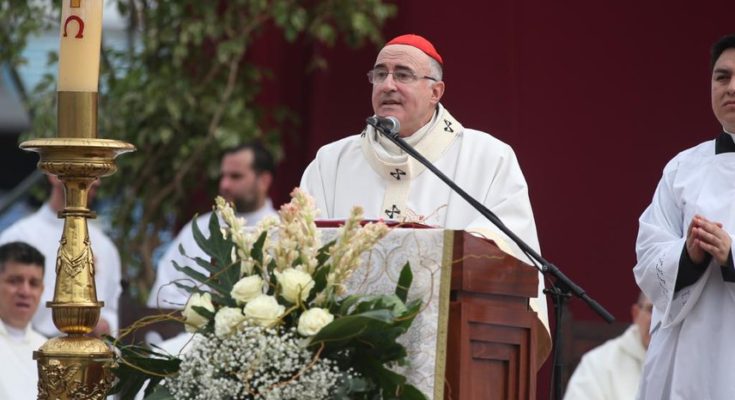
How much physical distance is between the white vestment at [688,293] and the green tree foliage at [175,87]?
4586mm

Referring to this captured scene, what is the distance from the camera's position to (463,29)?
9.36 m

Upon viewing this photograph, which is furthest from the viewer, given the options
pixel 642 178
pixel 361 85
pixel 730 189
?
pixel 361 85

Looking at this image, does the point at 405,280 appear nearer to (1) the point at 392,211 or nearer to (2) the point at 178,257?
(1) the point at 392,211

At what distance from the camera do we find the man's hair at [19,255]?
24.3 feet

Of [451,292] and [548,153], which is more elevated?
[548,153]

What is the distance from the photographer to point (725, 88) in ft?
16.7

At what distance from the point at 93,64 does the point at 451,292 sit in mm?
1141

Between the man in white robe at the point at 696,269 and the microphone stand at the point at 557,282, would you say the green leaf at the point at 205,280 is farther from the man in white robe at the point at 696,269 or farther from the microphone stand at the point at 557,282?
the man in white robe at the point at 696,269

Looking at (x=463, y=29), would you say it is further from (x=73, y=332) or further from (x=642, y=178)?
(x=73, y=332)

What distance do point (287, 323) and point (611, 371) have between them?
4.41 m

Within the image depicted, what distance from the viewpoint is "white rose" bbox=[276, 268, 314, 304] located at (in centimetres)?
387

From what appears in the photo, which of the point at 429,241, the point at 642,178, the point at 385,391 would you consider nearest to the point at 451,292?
the point at 429,241

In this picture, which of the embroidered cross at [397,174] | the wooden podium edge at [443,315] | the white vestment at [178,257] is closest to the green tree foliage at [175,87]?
the white vestment at [178,257]

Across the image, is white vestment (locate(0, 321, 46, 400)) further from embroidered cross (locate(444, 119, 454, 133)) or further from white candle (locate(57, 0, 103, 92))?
white candle (locate(57, 0, 103, 92))
